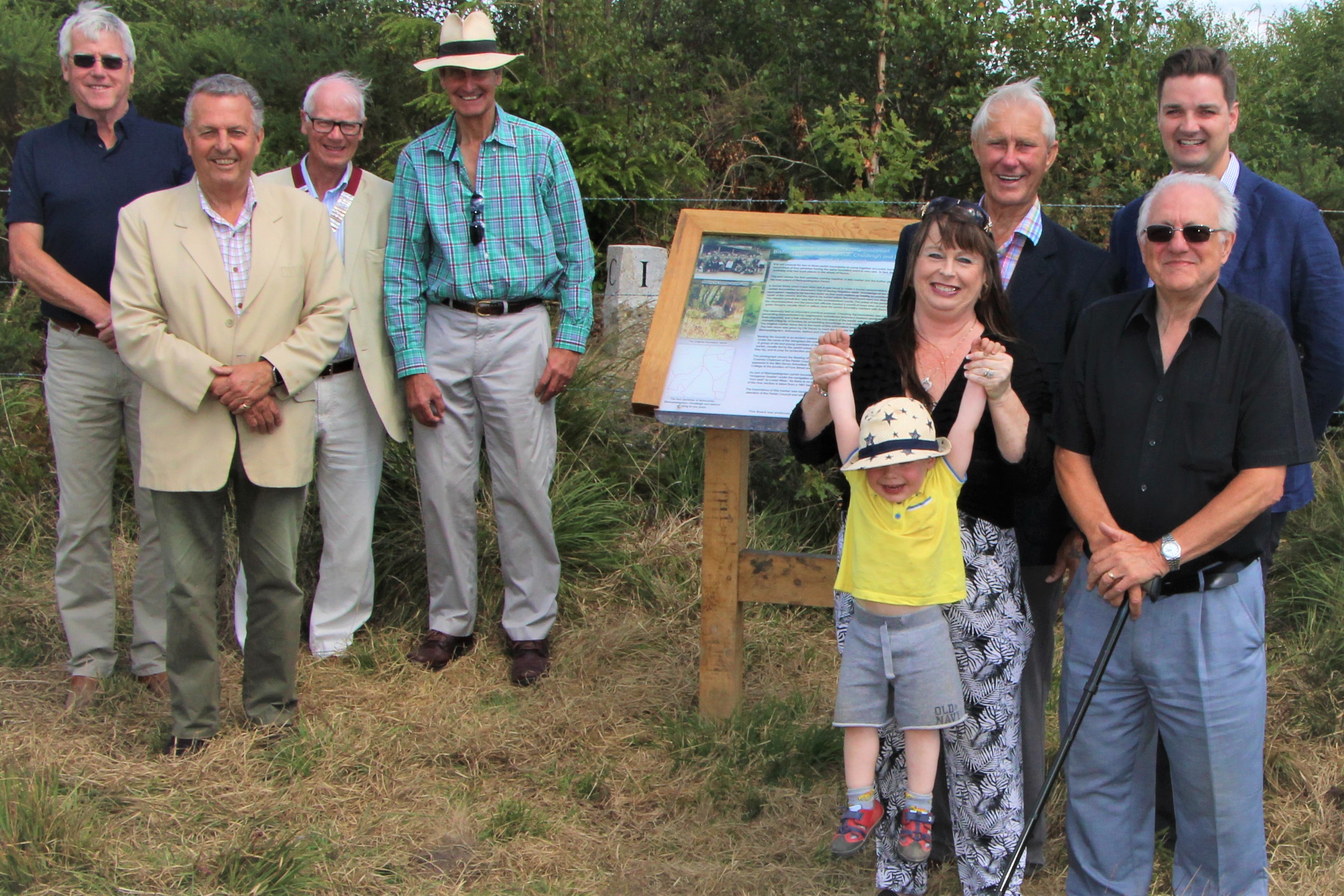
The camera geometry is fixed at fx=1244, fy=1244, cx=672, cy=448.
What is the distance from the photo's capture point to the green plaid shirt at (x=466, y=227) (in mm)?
4578

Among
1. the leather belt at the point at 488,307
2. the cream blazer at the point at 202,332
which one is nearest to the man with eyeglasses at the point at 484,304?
the leather belt at the point at 488,307

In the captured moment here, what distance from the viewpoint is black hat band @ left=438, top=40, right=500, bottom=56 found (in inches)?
179

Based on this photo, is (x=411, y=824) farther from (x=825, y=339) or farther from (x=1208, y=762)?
(x=1208, y=762)

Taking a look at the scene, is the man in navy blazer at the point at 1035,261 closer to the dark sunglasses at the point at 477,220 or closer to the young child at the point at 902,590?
the young child at the point at 902,590

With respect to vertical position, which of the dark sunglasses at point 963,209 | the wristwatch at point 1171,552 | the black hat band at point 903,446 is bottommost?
the wristwatch at point 1171,552

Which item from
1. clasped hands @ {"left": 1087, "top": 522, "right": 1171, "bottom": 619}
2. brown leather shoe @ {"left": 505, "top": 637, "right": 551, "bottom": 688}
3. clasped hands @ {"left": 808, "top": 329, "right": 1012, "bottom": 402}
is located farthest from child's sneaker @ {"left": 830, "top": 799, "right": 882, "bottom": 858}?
brown leather shoe @ {"left": 505, "top": 637, "right": 551, "bottom": 688}

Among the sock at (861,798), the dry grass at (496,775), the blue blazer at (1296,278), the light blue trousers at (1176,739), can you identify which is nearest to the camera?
the light blue trousers at (1176,739)

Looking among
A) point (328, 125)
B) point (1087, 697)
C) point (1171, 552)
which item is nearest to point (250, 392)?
point (328, 125)

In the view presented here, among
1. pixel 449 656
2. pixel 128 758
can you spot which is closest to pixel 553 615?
pixel 449 656

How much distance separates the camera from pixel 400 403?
4.82m

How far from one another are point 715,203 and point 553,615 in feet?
11.2

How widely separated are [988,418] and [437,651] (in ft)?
8.48

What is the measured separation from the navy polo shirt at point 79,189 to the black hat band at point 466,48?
1120mm

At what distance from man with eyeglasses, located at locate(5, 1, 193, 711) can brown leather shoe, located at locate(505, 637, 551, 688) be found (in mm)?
1285
